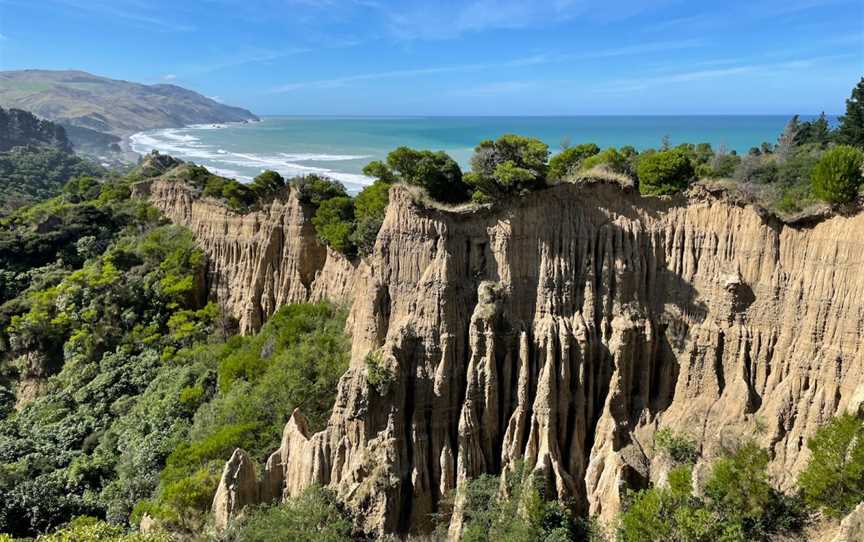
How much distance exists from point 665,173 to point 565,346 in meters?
7.11

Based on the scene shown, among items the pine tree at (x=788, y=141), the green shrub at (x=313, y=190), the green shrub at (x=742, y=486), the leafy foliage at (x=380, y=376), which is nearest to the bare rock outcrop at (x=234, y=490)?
the leafy foliage at (x=380, y=376)

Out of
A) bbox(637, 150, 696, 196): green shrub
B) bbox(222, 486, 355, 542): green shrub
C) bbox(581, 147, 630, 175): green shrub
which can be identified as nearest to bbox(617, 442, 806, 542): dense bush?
bbox(222, 486, 355, 542): green shrub

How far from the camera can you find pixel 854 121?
31.7m

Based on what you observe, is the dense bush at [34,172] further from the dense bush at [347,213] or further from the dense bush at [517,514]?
the dense bush at [517,514]

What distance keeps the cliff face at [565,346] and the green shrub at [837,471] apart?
2344 millimetres

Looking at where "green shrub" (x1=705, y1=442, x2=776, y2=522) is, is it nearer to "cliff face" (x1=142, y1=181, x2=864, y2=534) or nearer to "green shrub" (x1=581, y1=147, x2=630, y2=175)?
"cliff face" (x1=142, y1=181, x2=864, y2=534)

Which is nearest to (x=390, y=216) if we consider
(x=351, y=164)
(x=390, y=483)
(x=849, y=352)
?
(x=390, y=483)

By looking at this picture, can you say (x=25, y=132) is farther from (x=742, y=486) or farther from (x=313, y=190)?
(x=742, y=486)

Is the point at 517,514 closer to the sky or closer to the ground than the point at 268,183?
closer to the ground

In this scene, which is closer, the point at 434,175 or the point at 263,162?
the point at 434,175

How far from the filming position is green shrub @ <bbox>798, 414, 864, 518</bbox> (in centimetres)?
1422

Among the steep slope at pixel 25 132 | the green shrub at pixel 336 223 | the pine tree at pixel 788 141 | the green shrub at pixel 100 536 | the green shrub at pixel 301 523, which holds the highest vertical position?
the steep slope at pixel 25 132

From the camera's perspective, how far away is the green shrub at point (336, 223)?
29172 millimetres

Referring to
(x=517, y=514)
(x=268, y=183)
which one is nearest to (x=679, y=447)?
(x=517, y=514)
